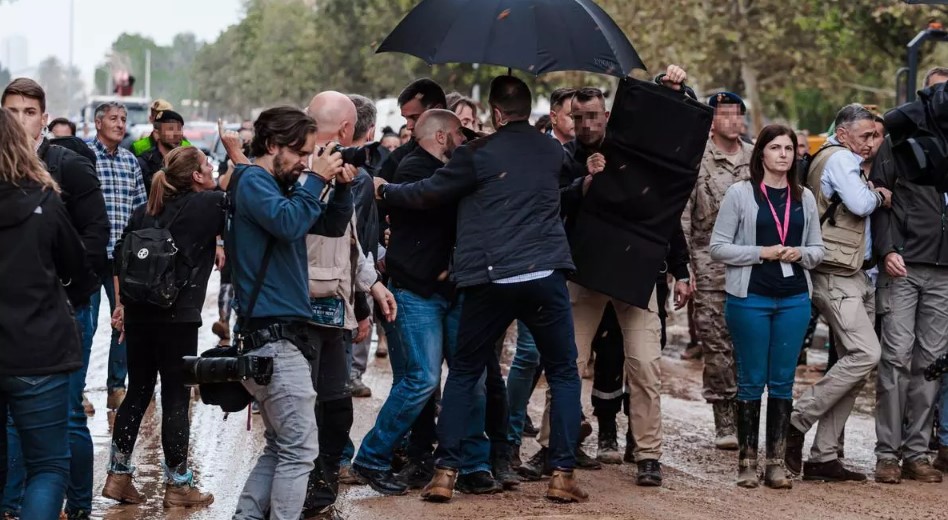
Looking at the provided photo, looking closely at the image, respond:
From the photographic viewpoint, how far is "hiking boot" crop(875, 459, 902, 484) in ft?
28.5

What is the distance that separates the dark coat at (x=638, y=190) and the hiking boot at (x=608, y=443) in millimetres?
1121

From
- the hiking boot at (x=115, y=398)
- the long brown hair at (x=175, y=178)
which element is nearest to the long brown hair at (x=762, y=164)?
the long brown hair at (x=175, y=178)

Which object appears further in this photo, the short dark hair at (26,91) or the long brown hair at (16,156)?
the short dark hair at (26,91)

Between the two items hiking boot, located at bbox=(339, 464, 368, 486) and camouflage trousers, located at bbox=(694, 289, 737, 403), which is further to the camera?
camouflage trousers, located at bbox=(694, 289, 737, 403)

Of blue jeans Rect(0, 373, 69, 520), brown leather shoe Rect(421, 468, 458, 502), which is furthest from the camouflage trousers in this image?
blue jeans Rect(0, 373, 69, 520)

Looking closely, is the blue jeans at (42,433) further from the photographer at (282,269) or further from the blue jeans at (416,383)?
the blue jeans at (416,383)

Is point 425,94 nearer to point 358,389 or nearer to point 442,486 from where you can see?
point 442,486

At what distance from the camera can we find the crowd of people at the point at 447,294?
623cm

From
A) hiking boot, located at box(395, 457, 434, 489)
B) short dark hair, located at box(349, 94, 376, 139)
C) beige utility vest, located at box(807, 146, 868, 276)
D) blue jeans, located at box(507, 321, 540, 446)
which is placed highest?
short dark hair, located at box(349, 94, 376, 139)

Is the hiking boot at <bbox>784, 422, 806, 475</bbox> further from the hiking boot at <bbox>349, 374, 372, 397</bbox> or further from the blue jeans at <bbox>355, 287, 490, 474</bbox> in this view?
the hiking boot at <bbox>349, 374, 372, 397</bbox>

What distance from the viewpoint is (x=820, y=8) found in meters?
29.9

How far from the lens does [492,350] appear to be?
306 inches

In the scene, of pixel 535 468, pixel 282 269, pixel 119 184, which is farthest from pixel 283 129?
pixel 119 184

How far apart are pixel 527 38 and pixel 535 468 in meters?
2.62
